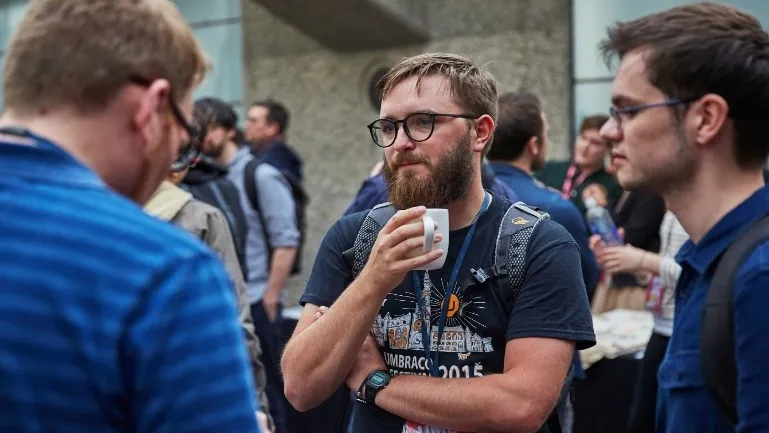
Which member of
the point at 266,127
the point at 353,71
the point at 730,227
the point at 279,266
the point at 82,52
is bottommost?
the point at 279,266

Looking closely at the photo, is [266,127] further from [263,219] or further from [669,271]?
[669,271]

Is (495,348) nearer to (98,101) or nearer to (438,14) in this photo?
(98,101)

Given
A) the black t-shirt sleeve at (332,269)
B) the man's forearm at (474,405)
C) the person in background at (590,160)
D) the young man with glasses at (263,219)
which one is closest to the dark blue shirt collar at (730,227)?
the man's forearm at (474,405)

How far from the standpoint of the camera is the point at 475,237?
224 cm

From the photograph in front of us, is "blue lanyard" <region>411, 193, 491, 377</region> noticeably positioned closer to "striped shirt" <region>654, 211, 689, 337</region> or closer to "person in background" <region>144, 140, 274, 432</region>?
"person in background" <region>144, 140, 274, 432</region>

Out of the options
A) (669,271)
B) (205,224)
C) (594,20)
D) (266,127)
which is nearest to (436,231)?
(205,224)

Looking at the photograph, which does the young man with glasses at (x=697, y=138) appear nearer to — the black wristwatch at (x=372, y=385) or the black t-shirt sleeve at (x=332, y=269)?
the black wristwatch at (x=372, y=385)

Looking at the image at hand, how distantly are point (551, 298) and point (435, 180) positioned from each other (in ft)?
1.52

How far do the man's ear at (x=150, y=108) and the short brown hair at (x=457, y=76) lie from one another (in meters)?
1.21

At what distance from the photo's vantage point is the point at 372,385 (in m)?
2.14

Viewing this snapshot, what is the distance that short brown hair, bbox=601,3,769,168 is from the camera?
66.1 inches

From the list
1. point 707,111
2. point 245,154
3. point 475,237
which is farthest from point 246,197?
point 707,111

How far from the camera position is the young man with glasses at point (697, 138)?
1675 millimetres

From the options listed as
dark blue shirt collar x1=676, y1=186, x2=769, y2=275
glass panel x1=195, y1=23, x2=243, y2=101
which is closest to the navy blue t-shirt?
dark blue shirt collar x1=676, y1=186, x2=769, y2=275
